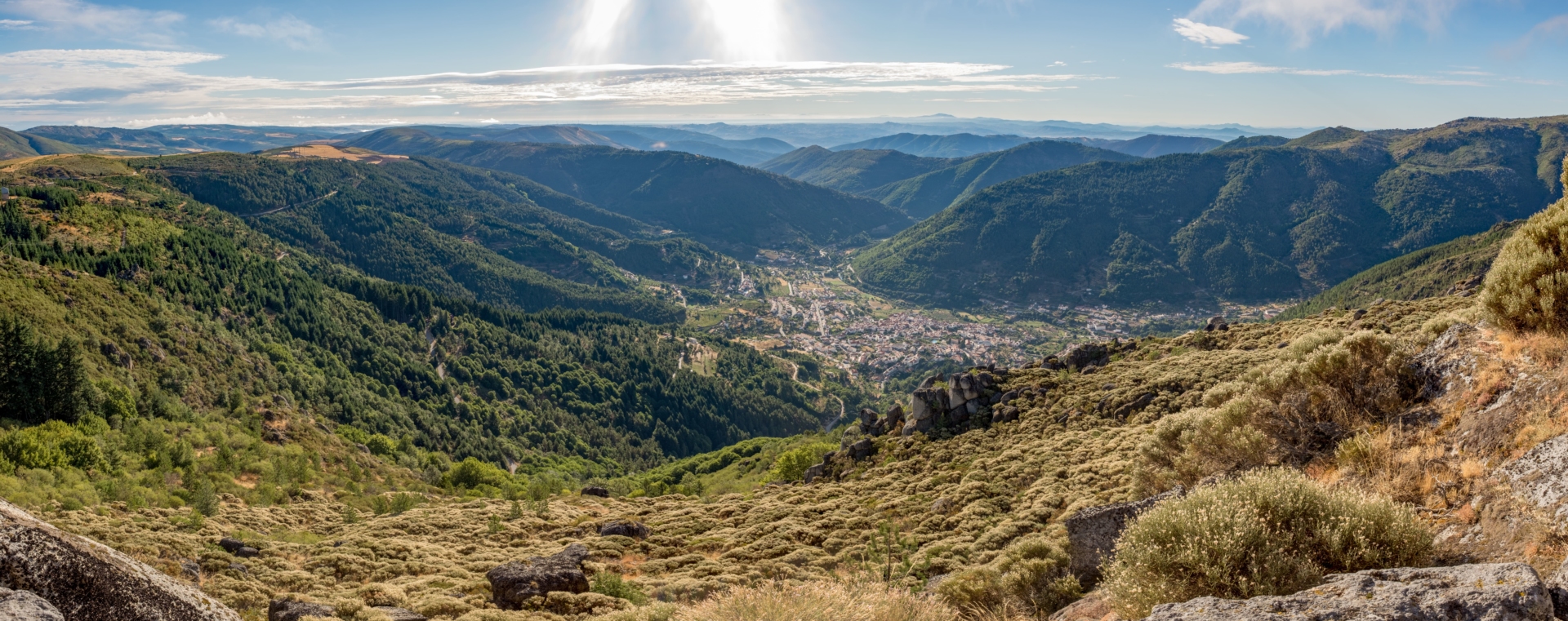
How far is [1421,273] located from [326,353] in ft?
663

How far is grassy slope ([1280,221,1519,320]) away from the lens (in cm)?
11550

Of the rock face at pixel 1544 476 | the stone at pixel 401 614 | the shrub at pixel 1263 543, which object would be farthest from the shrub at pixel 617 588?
the rock face at pixel 1544 476

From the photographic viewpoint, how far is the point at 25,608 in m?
7.00

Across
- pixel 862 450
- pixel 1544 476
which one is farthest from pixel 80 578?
pixel 862 450

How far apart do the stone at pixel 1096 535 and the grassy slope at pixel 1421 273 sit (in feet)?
374

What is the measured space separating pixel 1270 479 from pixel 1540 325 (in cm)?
766

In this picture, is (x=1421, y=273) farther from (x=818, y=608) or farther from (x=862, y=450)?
(x=818, y=608)

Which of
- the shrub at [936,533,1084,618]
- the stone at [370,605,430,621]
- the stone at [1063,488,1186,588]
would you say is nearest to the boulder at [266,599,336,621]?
the stone at [370,605,430,621]

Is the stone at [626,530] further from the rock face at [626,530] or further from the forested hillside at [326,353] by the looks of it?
the forested hillside at [326,353]

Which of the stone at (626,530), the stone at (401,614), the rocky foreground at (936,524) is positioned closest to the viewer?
the rocky foreground at (936,524)

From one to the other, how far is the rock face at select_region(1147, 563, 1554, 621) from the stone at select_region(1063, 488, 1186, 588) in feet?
16.3

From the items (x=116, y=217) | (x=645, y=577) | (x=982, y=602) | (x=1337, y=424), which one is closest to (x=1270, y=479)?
(x=982, y=602)

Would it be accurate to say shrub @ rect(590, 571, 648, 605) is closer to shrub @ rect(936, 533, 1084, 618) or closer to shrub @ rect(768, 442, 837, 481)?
shrub @ rect(936, 533, 1084, 618)

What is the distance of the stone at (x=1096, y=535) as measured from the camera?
12688mm
